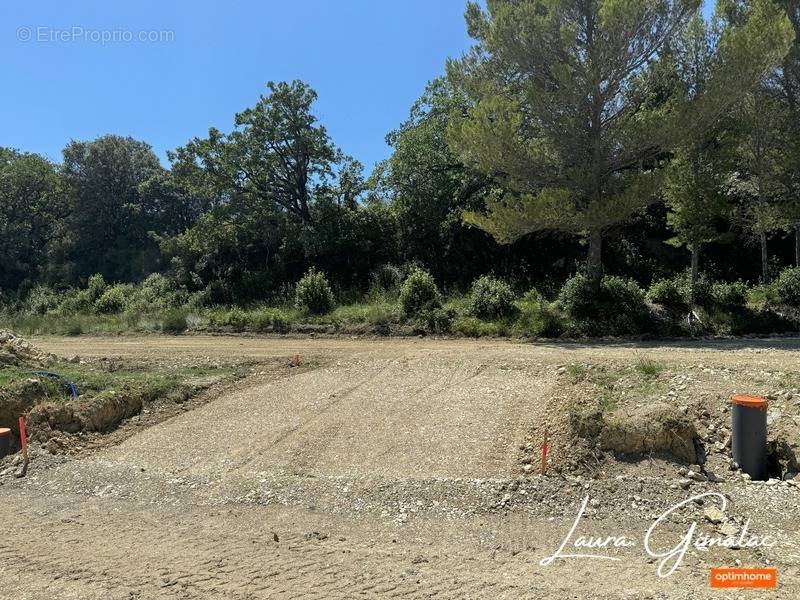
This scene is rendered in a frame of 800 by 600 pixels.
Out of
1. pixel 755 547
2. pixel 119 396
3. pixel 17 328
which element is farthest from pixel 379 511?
pixel 17 328

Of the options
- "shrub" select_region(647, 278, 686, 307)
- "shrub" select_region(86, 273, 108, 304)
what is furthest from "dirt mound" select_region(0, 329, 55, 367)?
"shrub" select_region(86, 273, 108, 304)

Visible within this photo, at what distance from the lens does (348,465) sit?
7.17 m

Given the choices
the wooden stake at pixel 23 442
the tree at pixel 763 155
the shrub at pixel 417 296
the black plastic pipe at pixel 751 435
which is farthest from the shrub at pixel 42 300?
the tree at pixel 763 155

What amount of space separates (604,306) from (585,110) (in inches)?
242

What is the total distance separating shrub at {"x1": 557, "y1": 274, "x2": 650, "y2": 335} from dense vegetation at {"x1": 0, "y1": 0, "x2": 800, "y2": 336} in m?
0.06

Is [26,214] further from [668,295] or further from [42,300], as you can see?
[668,295]

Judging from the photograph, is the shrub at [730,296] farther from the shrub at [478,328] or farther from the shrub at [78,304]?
the shrub at [78,304]

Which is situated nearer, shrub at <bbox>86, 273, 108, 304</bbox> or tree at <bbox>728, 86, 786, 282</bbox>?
tree at <bbox>728, 86, 786, 282</bbox>

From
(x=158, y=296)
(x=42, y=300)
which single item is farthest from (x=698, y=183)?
(x=42, y=300)

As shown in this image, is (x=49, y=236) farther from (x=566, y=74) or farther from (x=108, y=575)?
(x=108, y=575)

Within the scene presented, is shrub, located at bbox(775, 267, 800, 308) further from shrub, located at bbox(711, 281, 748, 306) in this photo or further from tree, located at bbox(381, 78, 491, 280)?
tree, located at bbox(381, 78, 491, 280)

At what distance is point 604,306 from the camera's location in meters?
15.8

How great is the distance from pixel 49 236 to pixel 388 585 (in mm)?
45271

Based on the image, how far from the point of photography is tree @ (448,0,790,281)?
1580cm
